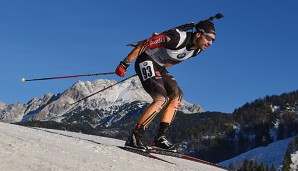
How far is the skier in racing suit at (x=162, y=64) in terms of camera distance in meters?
9.11

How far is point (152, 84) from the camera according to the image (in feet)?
29.8

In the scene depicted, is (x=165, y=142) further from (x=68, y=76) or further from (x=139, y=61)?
(x=68, y=76)

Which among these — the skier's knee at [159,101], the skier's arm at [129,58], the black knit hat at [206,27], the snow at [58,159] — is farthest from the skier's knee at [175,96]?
the snow at [58,159]

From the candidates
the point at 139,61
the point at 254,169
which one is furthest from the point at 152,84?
the point at 254,169

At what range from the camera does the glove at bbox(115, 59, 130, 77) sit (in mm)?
9242

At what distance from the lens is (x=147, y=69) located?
30.4 ft

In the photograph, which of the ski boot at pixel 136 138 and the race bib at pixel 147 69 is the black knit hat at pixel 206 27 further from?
the ski boot at pixel 136 138

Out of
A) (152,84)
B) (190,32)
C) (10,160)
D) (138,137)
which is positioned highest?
(190,32)

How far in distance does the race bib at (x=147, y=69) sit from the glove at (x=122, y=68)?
314mm

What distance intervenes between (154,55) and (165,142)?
Result: 1.93 metres

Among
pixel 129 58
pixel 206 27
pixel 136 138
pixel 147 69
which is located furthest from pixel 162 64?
pixel 136 138

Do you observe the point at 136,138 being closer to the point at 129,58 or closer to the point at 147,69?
the point at 147,69

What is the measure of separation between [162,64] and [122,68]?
35.2 inches

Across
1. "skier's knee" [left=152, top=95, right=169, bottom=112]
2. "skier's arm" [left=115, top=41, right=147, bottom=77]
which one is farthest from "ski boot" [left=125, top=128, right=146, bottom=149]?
"skier's arm" [left=115, top=41, right=147, bottom=77]
